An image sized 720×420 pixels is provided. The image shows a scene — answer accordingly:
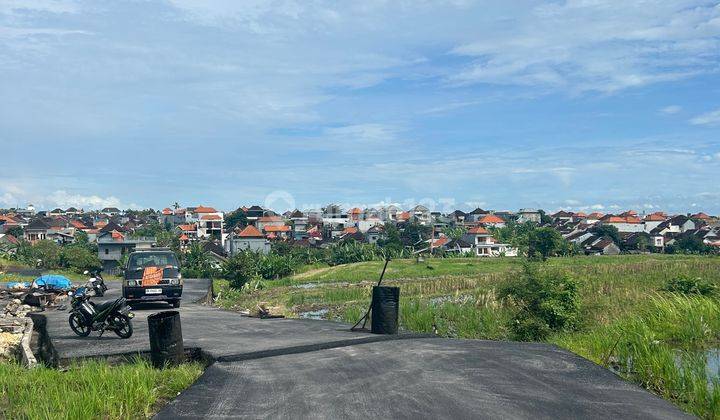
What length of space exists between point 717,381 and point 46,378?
9.48m

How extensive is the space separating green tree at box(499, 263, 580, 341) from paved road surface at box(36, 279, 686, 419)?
666 centimetres

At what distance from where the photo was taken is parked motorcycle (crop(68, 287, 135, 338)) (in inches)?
498

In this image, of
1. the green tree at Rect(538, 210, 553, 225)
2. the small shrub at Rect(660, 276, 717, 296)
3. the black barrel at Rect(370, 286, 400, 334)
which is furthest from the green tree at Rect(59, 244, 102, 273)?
the green tree at Rect(538, 210, 553, 225)

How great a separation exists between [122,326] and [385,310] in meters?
5.66

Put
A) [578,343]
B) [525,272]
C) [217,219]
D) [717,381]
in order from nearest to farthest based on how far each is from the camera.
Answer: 1. [717,381]
2. [578,343]
3. [525,272]
4. [217,219]

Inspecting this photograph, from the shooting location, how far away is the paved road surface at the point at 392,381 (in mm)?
6969

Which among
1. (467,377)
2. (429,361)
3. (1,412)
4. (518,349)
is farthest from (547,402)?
(1,412)

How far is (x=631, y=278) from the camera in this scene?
39094 mm

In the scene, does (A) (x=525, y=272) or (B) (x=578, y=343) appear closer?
(B) (x=578, y=343)

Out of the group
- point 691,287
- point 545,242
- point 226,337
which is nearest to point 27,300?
point 226,337

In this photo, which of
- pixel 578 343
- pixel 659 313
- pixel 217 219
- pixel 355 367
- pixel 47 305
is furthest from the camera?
pixel 217 219

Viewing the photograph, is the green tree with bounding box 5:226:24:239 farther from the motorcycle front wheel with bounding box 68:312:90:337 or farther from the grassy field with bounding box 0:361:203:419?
the grassy field with bounding box 0:361:203:419

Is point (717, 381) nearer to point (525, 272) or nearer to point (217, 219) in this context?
point (525, 272)

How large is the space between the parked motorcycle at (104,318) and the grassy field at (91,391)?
320cm
